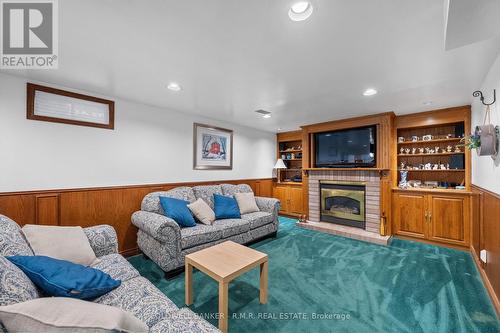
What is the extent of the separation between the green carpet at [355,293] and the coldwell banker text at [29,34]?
7.91 ft

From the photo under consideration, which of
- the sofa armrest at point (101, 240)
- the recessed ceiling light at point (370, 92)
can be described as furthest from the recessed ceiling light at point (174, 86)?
the recessed ceiling light at point (370, 92)

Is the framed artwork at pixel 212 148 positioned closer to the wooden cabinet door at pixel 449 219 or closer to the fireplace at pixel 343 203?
the fireplace at pixel 343 203

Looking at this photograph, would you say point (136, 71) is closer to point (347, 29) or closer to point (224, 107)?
point (224, 107)

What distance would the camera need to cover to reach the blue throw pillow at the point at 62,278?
3.50 feet

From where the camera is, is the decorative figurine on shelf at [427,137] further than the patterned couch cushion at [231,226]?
Yes

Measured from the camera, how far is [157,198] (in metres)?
3.02

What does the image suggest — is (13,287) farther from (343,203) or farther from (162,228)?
(343,203)

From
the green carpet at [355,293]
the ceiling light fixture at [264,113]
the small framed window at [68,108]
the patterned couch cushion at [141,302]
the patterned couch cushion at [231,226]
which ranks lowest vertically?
the green carpet at [355,293]

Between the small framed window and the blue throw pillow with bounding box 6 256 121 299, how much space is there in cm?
204

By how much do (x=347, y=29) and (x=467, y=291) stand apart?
2770 mm

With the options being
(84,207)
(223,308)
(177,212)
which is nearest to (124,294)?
(223,308)

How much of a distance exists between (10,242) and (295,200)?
4.84 m

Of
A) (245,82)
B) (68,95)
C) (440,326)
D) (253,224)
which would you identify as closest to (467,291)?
(440,326)

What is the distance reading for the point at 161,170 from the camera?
350cm
